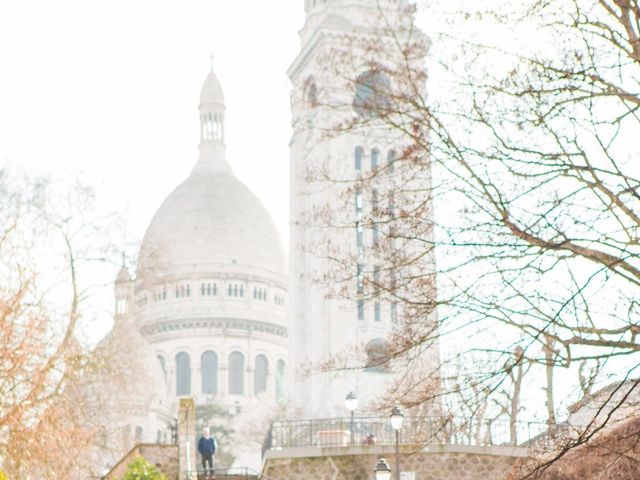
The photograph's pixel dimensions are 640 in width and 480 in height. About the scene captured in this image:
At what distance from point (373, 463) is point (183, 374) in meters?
94.0

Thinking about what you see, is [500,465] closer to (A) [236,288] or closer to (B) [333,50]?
(B) [333,50]

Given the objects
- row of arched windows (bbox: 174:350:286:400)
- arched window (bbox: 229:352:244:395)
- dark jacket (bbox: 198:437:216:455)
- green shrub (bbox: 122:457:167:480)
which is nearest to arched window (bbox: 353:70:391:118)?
green shrub (bbox: 122:457:167:480)

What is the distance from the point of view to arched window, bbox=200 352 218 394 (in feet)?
399

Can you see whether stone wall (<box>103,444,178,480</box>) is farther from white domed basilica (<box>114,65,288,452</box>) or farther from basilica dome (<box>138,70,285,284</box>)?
basilica dome (<box>138,70,285,284</box>)

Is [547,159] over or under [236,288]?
under

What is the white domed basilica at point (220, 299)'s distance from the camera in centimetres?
12144

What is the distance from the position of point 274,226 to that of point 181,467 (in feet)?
332

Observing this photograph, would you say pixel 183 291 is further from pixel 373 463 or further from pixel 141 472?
pixel 141 472

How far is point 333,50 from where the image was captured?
632 inches

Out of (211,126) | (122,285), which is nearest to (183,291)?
(211,126)

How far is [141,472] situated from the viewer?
2578 cm

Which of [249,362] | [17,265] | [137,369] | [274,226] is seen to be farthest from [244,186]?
[17,265]

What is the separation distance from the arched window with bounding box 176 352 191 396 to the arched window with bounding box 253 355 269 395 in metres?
5.88

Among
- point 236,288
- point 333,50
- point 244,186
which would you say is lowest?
point 333,50
